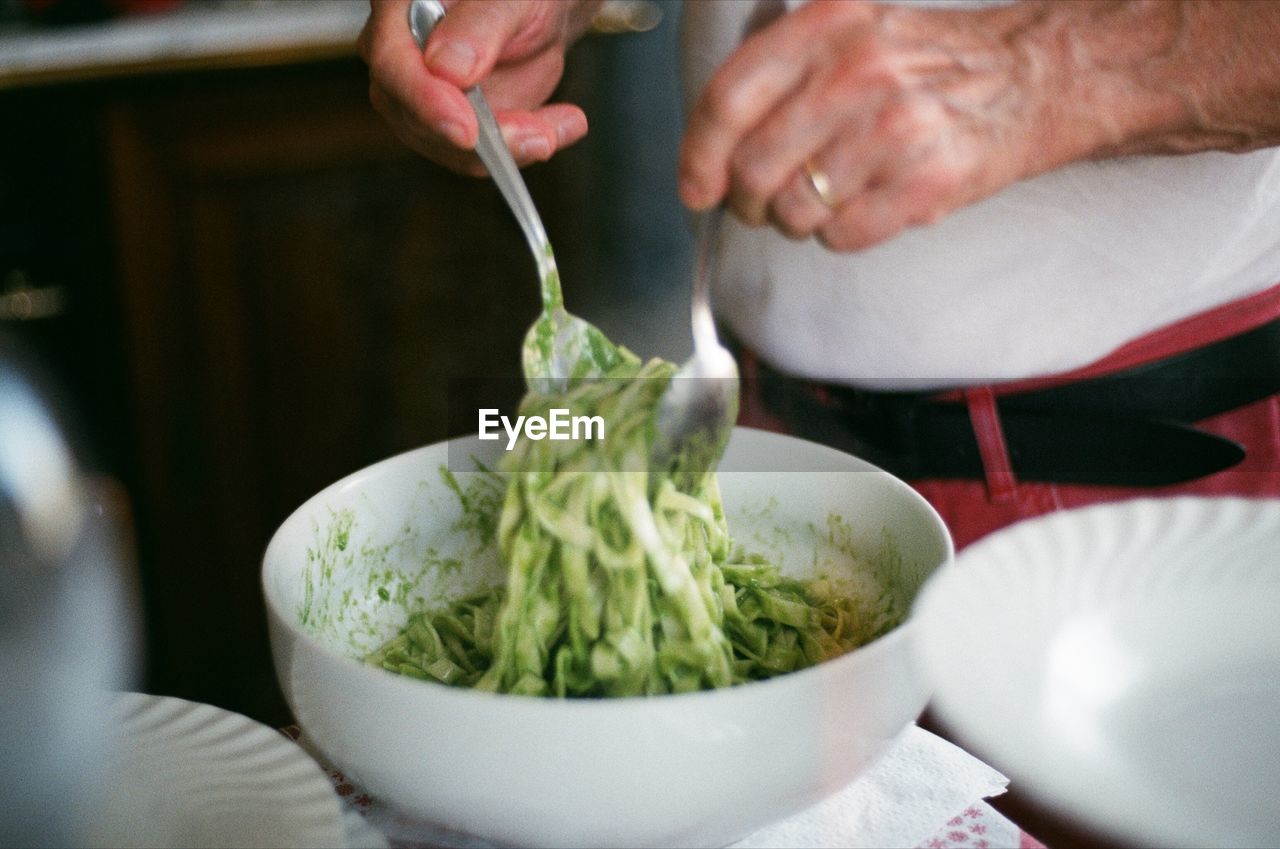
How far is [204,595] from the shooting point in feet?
6.53

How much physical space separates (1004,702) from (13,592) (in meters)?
0.94

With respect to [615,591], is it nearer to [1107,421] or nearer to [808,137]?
[808,137]

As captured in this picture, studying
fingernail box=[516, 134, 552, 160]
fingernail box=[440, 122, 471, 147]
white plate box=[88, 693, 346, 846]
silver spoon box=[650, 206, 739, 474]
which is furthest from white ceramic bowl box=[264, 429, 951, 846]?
fingernail box=[516, 134, 552, 160]

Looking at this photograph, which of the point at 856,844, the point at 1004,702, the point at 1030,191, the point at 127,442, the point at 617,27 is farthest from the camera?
the point at 617,27

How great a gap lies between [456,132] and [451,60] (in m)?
0.06

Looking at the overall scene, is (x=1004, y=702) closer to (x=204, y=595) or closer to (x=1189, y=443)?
(x=1189, y=443)

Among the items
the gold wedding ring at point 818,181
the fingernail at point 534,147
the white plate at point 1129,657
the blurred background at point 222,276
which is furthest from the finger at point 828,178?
the blurred background at point 222,276

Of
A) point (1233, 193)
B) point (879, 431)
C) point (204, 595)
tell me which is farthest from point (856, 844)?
point (204, 595)

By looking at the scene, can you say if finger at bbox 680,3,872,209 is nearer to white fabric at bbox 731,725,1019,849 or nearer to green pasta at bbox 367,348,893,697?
green pasta at bbox 367,348,893,697

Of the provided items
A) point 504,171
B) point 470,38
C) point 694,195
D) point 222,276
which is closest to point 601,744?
point 694,195

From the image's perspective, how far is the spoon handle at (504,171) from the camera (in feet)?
2.48

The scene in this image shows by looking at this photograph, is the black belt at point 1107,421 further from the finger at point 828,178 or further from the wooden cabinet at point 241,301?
the wooden cabinet at point 241,301

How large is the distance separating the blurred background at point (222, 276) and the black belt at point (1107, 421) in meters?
1.10

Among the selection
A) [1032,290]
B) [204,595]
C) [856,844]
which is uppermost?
[1032,290]
